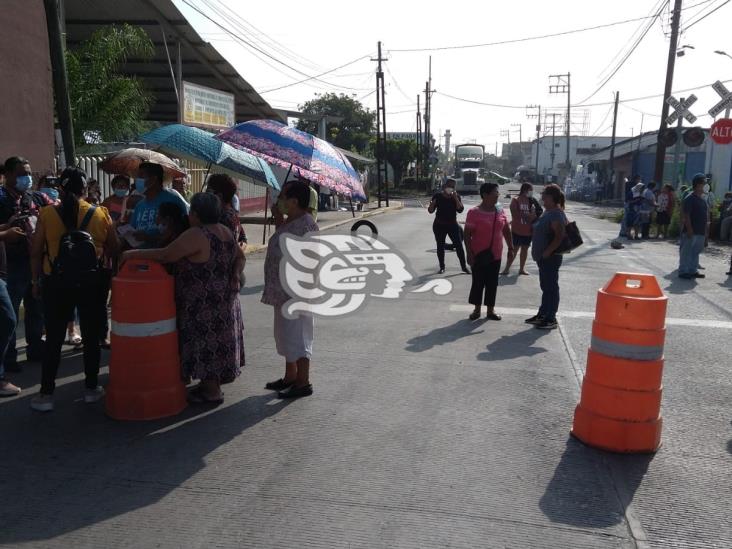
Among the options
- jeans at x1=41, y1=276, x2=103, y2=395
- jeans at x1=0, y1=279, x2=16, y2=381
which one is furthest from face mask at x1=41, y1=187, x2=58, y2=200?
jeans at x1=41, y1=276, x2=103, y2=395

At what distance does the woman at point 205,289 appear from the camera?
4.82 metres

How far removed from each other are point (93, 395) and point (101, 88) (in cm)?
1249

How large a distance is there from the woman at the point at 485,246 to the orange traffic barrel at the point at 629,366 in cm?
384

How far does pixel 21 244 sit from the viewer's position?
5.94m

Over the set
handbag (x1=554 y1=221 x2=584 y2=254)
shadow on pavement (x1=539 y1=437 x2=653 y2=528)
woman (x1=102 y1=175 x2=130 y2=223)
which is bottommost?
shadow on pavement (x1=539 y1=437 x2=653 y2=528)

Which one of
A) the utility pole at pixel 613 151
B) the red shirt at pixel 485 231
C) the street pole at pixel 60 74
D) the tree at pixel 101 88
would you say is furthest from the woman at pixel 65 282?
the utility pole at pixel 613 151

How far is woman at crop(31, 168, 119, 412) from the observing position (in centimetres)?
487

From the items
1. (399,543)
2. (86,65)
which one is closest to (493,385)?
(399,543)

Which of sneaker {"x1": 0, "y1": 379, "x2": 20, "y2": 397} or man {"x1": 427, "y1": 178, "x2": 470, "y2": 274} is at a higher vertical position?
man {"x1": 427, "y1": 178, "x2": 470, "y2": 274}

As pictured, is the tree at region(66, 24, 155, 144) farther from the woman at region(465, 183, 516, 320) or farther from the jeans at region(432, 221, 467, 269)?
the woman at region(465, 183, 516, 320)

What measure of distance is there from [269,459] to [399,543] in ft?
4.03

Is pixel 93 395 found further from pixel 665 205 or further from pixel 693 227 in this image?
pixel 665 205

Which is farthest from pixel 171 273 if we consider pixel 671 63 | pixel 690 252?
pixel 671 63

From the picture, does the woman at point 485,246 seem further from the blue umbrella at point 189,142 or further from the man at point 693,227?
the man at point 693,227
